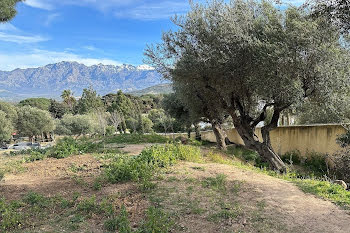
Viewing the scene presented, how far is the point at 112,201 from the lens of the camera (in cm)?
527

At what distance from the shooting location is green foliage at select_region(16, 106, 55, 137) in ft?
130

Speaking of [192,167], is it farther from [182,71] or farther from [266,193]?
[182,71]

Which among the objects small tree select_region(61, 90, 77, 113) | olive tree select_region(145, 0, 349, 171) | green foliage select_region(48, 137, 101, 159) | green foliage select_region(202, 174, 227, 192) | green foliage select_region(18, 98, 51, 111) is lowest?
green foliage select_region(202, 174, 227, 192)

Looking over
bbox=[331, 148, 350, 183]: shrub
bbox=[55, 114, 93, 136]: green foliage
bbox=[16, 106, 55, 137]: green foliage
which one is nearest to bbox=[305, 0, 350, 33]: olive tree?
bbox=[331, 148, 350, 183]: shrub

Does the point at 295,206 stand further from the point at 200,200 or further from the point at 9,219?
the point at 9,219

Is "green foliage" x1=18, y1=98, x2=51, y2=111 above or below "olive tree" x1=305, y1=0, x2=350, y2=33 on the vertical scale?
above

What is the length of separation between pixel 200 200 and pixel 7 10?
598 centimetres

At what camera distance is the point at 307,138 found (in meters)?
13.9

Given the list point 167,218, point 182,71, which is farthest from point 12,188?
point 182,71

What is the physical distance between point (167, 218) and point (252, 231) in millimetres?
1255

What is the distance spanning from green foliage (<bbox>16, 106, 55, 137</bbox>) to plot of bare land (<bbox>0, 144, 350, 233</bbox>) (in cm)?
3475

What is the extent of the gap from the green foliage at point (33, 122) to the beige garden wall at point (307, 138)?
32996mm

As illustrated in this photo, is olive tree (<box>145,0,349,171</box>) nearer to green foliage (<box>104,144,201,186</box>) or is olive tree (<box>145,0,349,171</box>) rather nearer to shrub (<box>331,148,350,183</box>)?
shrub (<box>331,148,350,183</box>)

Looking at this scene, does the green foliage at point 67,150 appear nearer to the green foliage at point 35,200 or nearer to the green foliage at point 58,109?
the green foliage at point 35,200
